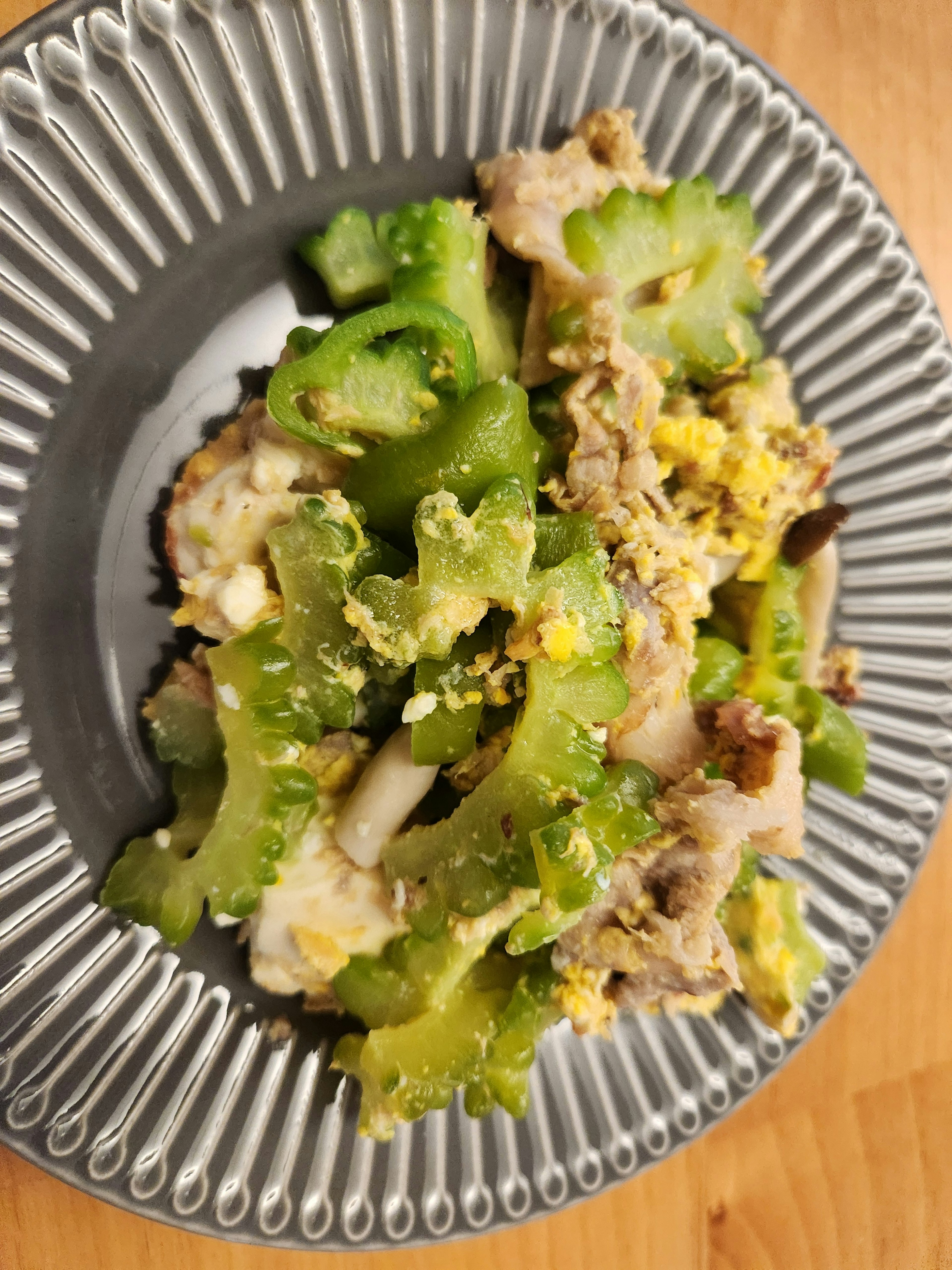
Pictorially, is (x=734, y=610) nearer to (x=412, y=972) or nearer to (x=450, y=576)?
(x=450, y=576)

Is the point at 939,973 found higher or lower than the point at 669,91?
lower

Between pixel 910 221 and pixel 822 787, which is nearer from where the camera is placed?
pixel 822 787

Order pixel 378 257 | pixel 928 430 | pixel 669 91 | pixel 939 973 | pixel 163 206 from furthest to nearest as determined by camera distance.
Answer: pixel 939 973 < pixel 928 430 < pixel 669 91 < pixel 378 257 < pixel 163 206

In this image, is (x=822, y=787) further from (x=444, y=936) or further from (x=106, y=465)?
(x=106, y=465)

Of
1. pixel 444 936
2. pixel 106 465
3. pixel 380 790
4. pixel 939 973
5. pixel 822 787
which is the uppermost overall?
pixel 106 465

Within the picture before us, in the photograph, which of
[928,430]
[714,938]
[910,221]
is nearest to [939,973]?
[714,938]

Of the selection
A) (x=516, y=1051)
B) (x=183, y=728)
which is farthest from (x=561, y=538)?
(x=516, y=1051)

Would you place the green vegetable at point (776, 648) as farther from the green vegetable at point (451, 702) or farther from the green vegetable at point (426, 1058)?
the green vegetable at point (426, 1058)

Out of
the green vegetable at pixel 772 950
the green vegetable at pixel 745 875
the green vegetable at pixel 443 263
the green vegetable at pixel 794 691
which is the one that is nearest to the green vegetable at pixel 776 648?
the green vegetable at pixel 794 691
